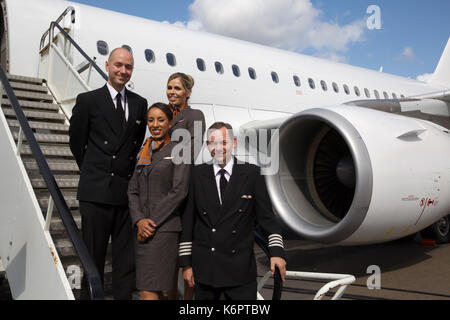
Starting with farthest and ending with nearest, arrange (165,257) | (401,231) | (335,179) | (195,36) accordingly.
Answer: (195,36) → (335,179) → (401,231) → (165,257)

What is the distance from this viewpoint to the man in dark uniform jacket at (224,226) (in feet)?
7.39

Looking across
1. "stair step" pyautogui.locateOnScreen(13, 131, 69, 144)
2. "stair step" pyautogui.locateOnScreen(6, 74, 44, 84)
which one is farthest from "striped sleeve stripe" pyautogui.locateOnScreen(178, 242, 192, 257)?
"stair step" pyautogui.locateOnScreen(6, 74, 44, 84)

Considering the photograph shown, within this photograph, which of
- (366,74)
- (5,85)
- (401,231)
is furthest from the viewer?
(366,74)

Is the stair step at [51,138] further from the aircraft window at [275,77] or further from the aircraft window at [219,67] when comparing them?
the aircraft window at [275,77]

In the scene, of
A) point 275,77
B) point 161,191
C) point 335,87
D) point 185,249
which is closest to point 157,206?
point 161,191

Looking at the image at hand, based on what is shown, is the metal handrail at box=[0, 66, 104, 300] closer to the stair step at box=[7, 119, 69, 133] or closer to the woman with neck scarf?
the woman with neck scarf

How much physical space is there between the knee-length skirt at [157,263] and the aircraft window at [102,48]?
15.8 feet

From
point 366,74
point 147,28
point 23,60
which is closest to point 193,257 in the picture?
point 23,60

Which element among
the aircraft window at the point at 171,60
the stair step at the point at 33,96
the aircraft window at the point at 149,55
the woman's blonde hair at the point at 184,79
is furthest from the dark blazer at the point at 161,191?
the aircraft window at the point at 171,60

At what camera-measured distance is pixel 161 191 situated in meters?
2.35

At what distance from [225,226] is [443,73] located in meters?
14.4

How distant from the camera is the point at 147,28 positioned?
23.3ft

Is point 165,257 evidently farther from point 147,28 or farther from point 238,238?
point 147,28

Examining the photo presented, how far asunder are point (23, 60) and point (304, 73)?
540 centimetres
